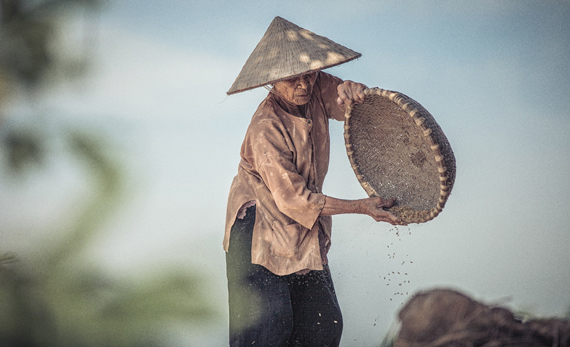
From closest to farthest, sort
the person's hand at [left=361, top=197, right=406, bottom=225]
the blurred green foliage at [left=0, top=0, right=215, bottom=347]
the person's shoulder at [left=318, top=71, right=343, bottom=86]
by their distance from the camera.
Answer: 1. the blurred green foliage at [left=0, top=0, right=215, bottom=347]
2. the person's hand at [left=361, top=197, right=406, bottom=225]
3. the person's shoulder at [left=318, top=71, right=343, bottom=86]

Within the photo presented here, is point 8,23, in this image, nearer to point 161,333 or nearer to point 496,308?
point 161,333

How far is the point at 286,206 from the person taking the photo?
223 cm

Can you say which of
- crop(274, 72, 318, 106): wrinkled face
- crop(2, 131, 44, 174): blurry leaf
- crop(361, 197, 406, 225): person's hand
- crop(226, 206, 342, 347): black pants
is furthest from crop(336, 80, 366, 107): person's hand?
crop(2, 131, 44, 174): blurry leaf

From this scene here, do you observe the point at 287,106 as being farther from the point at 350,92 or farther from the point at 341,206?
the point at 341,206

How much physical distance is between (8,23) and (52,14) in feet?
0.30

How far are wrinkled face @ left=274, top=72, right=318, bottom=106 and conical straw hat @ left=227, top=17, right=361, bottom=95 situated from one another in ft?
0.33

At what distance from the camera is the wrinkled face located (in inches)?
93.0

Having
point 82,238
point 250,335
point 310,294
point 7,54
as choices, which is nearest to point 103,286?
point 82,238

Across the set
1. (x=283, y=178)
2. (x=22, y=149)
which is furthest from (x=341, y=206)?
(x=22, y=149)

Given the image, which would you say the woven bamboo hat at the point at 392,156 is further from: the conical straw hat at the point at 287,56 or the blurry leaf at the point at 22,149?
the blurry leaf at the point at 22,149

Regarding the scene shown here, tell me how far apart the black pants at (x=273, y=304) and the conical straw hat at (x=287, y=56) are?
0.56m

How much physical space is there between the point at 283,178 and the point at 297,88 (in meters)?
0.40

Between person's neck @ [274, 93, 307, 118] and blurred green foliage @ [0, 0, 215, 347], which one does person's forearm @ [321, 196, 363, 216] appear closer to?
person's neck @ [274, 93, 307, 118]

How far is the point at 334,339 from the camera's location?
7.97 ft
